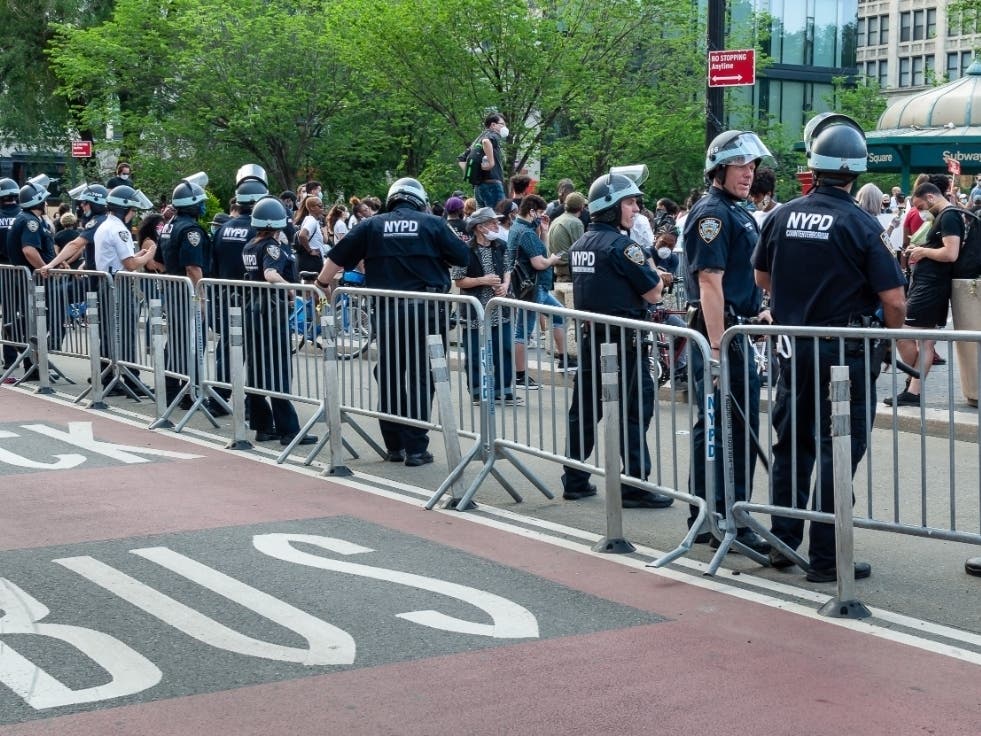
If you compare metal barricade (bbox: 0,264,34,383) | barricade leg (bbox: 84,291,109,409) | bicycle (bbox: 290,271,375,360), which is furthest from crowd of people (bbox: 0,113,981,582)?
metal barricade (bbox: 0,264,34,383)

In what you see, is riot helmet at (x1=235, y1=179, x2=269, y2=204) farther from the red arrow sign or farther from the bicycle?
the red arrow sign

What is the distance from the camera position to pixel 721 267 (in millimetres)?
7461

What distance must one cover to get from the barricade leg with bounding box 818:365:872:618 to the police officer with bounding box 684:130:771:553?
97 cm

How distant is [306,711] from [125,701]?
25.3 inches

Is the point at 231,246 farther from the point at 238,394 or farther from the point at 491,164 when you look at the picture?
the point at 491,164

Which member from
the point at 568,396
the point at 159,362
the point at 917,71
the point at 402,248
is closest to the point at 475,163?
the point at 159,362

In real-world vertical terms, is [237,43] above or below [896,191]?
above

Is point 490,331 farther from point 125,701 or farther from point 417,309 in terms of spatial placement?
point 125,701

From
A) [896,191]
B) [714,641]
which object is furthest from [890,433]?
[896,191]

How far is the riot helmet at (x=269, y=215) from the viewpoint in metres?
11.7

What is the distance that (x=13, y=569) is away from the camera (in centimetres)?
702

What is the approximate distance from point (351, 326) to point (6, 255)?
7.68m

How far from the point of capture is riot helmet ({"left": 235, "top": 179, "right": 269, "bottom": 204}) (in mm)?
12891

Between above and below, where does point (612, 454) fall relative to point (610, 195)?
below
